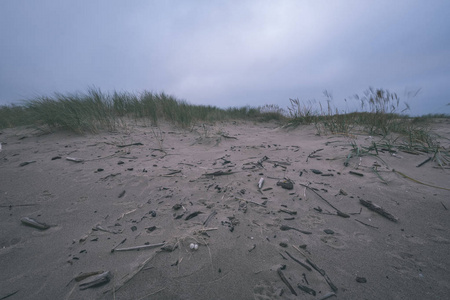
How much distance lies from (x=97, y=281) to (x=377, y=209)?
2.23 m

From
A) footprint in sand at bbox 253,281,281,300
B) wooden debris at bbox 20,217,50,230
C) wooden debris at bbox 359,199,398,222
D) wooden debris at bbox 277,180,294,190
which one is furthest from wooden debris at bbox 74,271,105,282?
wooden debris at bbox 359,199,398,222

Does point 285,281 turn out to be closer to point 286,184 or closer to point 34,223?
point 286,184

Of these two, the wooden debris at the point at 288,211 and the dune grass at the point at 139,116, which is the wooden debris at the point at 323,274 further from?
the dune grass at the point at 139,116

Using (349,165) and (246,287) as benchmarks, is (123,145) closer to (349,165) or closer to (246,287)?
(246,287)

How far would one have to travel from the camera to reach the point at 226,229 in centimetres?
142

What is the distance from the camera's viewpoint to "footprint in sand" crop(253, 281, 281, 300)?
941mm

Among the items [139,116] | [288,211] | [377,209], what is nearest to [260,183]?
[288,211]

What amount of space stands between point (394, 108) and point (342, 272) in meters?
5.63

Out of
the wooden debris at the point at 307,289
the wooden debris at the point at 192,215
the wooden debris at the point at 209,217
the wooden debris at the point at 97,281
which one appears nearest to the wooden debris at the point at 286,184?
the wooden debris at the point at 209,217

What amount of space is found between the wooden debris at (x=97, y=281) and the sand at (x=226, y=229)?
0.7 inches

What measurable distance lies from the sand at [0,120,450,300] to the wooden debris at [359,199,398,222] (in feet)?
0.15

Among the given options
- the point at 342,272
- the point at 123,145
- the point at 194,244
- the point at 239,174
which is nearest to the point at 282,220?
the point at 342,272

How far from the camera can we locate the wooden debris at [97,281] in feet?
3.28

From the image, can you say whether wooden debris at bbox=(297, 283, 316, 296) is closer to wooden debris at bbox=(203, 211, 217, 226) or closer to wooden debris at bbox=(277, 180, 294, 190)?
wooden debris at bbox=(203, 211, 217, 226)
